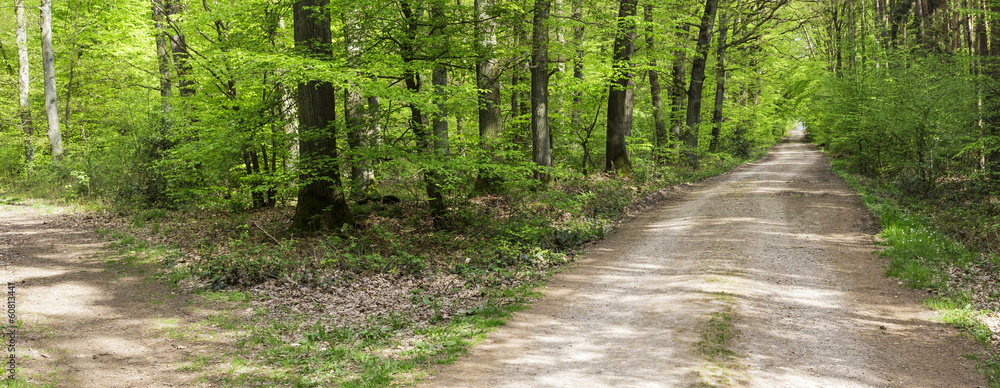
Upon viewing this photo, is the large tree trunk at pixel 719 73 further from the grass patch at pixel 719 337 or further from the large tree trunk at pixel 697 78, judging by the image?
the grass patch at pixel 719 337

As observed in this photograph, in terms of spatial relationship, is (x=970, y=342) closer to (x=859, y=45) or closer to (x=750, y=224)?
(x=750, y=224)

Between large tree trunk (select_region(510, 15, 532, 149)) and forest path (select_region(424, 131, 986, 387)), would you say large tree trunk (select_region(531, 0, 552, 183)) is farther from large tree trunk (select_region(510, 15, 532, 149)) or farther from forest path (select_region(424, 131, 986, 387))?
forest path (select_region(424, 131, 986, 387))

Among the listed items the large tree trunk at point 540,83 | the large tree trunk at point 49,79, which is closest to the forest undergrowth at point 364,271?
the large tree trunk at point 540,83

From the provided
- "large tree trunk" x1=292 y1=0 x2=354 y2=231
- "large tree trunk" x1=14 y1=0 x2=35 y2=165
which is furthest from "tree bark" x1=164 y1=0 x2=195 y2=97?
"large tree trunk" x1=14 y1=0 x2=35 y2=165

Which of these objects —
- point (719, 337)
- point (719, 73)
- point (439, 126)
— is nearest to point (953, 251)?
point (719, 337)

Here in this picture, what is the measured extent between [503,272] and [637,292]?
2.27 metres

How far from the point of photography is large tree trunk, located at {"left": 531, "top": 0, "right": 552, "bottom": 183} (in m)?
13.0

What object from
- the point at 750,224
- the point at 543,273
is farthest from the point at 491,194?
the point at 750,224

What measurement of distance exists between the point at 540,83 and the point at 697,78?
11.8 meters

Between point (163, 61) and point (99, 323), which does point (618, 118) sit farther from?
point (99, 323)

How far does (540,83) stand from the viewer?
547 inches

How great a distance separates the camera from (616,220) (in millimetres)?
13422

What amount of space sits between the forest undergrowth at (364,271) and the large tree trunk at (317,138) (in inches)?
17.6

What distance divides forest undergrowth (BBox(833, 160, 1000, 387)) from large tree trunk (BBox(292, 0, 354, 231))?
9.38 metres
